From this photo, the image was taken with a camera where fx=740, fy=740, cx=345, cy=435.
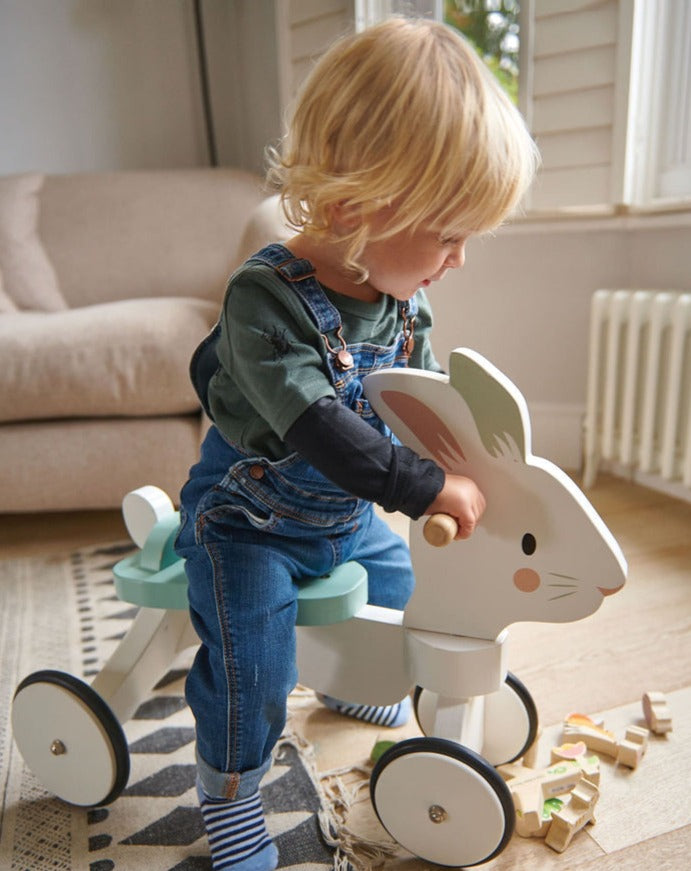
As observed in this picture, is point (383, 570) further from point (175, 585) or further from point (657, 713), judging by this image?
point (657, 713)

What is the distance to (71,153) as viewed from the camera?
238 cm

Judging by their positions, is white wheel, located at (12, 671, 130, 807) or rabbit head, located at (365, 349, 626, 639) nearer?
rabbit head, located at (365, 349, 626, 639)

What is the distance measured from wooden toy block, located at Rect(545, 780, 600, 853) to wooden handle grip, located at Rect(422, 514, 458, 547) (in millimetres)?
362

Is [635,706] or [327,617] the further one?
[635,706]

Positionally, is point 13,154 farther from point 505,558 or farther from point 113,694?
point 505,558

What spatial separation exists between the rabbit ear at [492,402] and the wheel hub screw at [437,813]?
36 centimetres

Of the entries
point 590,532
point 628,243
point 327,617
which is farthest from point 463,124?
point 628,243

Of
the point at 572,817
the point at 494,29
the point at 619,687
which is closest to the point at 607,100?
the point at 494,29

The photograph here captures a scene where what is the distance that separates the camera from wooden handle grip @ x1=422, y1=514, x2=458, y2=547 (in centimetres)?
66

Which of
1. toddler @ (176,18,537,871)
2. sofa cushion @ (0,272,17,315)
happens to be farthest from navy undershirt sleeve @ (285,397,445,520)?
sofa cushion @ (0,272,17,315)

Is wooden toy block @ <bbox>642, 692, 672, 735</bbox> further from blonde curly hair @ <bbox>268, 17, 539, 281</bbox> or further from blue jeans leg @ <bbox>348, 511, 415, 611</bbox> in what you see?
blonde curly hair @ <bbox>268, 17, 539, 281</bbox>

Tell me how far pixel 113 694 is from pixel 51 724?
0.07 meters

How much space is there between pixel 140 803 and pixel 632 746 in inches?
23.3

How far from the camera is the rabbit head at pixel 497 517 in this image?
0.68 m
